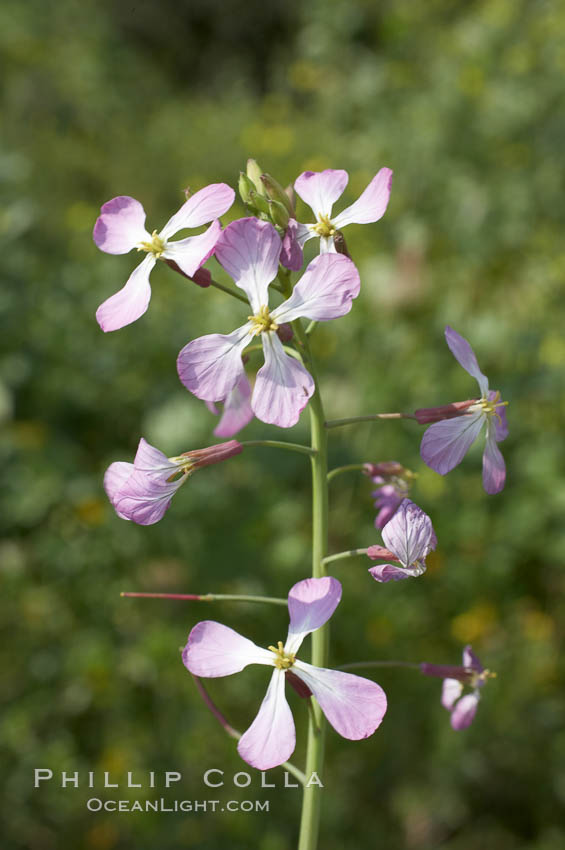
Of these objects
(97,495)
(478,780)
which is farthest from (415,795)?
(97,495)

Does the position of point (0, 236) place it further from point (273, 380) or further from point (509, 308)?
point (509, 308)

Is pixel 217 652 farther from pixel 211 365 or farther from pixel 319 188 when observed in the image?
pixel 319 188

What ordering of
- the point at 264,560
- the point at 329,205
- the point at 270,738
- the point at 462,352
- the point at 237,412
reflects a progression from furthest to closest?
the point at 264,560
the point at 237,412
the point at 329,205
the point at 462,352
the point at 270,738

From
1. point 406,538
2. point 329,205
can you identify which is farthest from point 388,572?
point 329,205

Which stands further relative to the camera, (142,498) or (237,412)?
(237,412)

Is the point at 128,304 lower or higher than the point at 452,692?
higher

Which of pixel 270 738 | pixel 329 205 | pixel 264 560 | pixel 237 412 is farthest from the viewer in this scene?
pixel 264 560
